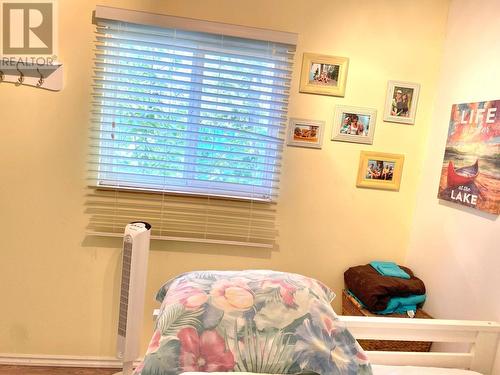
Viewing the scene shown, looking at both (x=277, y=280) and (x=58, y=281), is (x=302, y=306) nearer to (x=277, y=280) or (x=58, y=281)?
(x=277, y=280)

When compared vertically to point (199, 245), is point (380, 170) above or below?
above

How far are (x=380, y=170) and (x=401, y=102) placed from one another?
426 millimetres

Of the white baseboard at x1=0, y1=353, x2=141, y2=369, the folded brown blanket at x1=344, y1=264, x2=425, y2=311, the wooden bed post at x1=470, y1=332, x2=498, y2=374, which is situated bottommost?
the white baseboard at x1=0, y1=353, x2=141, y2=369

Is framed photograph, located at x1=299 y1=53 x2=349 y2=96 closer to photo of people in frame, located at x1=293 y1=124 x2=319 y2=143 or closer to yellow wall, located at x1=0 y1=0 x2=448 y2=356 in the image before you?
yellow wall, located at x1=0 y1=0 x2=448 y2=356

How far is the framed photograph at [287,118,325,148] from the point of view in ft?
7.00

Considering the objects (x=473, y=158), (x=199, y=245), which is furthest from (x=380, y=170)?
(x=199, y=245)

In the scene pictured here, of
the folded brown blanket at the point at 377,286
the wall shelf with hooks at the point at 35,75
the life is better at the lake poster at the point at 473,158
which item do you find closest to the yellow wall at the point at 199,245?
the wall shelf with hooks at the point at 35,75

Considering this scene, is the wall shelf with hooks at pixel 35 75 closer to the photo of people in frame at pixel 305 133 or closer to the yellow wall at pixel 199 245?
the yellow wall at pixel 199 245

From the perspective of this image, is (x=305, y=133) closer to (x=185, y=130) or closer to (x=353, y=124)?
(x=353, y=124)

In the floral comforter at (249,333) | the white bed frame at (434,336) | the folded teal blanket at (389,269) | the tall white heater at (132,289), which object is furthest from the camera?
the folded teal blanket at (389,269)

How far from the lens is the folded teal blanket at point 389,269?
208 cm

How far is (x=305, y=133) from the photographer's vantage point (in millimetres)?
2145

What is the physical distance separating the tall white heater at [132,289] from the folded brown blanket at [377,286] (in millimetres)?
1175

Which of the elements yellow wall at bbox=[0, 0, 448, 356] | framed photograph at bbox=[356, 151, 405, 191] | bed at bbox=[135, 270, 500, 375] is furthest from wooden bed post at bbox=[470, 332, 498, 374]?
framed photograph at bbox=[356, 151, 405, 191]
